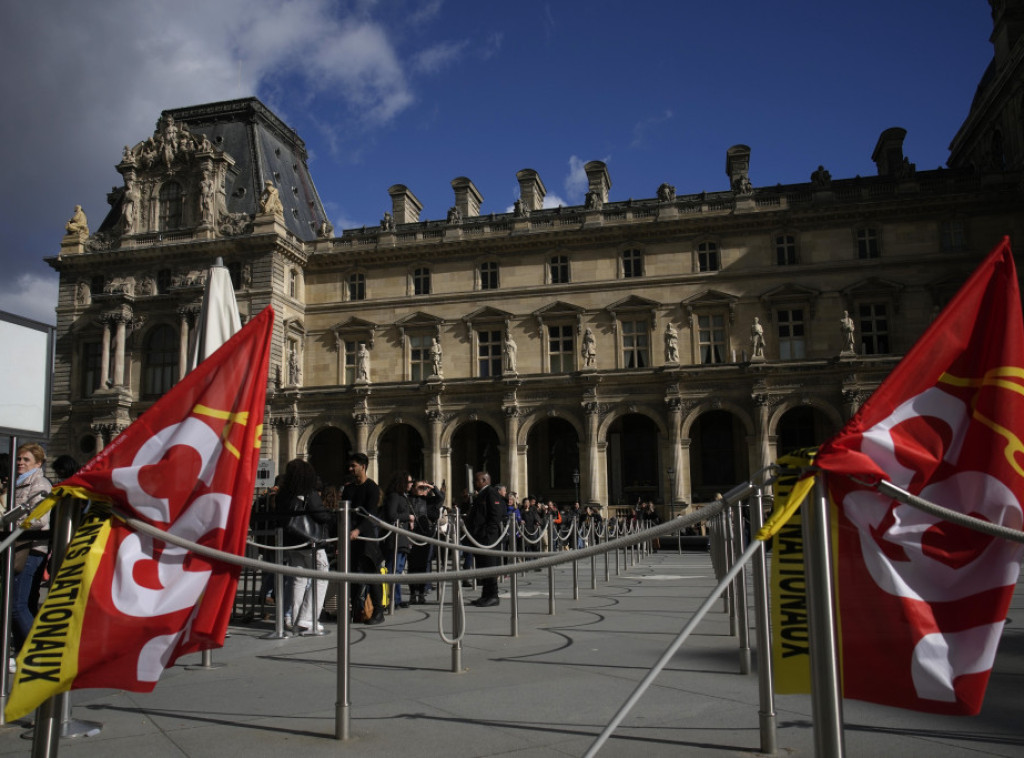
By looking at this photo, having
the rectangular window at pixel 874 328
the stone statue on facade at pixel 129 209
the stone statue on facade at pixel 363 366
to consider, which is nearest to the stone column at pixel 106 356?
the stone statue on facade at pixel 129 209

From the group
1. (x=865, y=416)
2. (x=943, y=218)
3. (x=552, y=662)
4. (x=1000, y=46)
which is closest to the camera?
(x=865, y=416)

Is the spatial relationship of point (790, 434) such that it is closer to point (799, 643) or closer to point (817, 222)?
point (817, 222)

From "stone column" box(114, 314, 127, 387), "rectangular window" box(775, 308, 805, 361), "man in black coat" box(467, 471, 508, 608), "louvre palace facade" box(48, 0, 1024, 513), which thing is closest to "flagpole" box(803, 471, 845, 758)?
"man in black coat" box(467, 471, 508, 608)

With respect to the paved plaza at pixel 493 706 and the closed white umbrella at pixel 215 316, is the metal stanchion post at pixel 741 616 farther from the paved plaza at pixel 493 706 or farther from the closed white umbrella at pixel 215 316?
the closed white umbrella at pixel 215 316

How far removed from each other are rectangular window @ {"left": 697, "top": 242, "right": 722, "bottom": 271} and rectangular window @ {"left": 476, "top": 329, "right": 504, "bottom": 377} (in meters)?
10.0

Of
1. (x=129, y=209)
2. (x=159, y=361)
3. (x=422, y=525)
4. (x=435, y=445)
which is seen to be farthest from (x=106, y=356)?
(x=422, y=525)

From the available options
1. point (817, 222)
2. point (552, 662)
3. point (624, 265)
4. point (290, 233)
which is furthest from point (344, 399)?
point (552, 662)

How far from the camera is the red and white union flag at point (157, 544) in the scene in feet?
12.9

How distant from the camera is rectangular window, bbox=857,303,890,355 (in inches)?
1459

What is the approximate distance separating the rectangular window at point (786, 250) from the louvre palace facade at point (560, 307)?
96mm

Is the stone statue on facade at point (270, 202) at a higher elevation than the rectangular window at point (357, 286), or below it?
higher

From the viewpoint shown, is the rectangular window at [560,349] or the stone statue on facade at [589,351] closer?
the stone statue on facade at [589,351]

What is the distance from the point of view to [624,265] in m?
40.0

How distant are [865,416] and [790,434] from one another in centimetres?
3808
